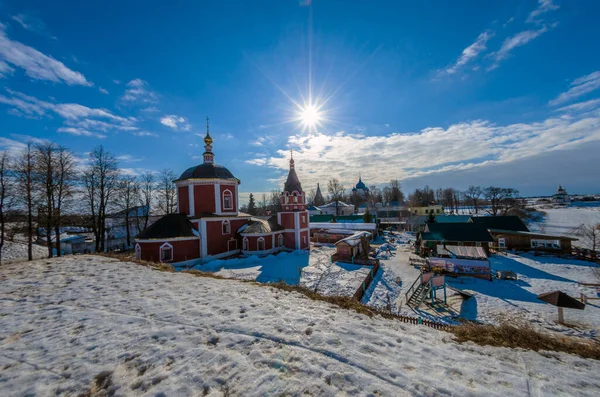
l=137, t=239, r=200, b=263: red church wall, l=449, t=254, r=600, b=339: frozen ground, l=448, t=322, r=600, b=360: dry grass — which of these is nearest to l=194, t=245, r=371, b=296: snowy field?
l=137, t=239, r=200, b=263: red church wall

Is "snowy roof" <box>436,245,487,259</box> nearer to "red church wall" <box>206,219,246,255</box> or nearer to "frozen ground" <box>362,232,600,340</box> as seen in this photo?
"frozen ground" <box>362,232,600,340</box>

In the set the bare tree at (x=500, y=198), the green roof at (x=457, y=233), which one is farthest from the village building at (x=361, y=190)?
the green roof at (x=457, y=233)

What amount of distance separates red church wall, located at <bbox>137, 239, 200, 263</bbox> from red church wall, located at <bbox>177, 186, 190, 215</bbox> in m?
3.72

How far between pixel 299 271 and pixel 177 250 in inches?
405

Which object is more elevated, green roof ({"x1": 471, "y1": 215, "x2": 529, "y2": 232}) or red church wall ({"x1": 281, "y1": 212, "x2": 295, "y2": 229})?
red church wall ({"x1": 281, "y1": 212, "x2": 295, "y2": 229})

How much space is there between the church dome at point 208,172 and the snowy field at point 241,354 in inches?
680

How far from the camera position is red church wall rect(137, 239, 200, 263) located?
1797cm

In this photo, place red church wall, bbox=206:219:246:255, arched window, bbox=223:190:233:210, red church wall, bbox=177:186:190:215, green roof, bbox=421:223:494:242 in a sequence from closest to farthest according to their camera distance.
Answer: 1. red church wall, bbox=206:219:246:255
2. red church wall, bbox=177:186:190:215
3. arched window, bbox=223:190:233:210
4. green roof, bbox=421:223:494:242

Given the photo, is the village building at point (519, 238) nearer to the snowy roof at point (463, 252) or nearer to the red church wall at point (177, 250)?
the snowy roof at point (463, 252)

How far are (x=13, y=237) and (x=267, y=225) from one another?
17691 millimetres

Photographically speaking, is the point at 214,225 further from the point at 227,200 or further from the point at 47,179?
the point at 47,179

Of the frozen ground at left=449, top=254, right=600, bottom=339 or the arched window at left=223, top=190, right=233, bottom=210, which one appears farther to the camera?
the arched window at left=223, top=190, right=233, bottom=210

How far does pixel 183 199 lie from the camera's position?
885 inches

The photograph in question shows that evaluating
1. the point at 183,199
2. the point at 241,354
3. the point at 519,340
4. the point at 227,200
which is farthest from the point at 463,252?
the point at 183,199
